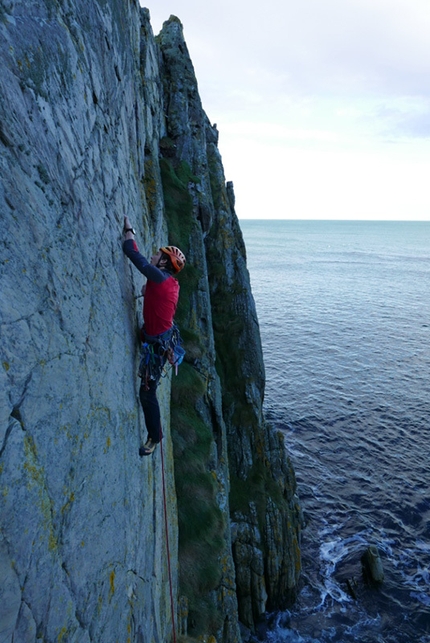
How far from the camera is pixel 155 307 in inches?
363

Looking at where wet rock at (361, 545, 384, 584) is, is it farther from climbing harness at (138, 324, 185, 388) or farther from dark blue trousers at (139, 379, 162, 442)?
climbing harness at (138, 324, 185, 388)

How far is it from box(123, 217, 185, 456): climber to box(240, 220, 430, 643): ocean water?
20.8m

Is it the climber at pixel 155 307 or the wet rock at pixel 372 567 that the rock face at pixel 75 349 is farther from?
the wet rock at pixel 372 567

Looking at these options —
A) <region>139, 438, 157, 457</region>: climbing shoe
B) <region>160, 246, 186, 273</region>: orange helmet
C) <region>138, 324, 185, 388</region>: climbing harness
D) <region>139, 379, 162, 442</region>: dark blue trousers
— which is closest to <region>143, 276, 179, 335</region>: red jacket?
<region>138, 324, 185, 388</region>: climbing harness

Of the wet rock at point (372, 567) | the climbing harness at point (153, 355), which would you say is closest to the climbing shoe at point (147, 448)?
the climbing harness at point (153, 355)

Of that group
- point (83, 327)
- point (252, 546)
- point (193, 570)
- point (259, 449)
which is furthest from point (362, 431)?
point (83, 327)

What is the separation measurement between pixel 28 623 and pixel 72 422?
256cm

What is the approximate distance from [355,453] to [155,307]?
3438 cm

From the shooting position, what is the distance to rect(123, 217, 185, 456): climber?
902cm

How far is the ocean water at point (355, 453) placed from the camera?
24.4 meters

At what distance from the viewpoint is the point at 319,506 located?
32406mm

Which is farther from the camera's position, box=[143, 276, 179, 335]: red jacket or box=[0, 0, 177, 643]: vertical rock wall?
box=[143, 276, 179, 335]: red jacket

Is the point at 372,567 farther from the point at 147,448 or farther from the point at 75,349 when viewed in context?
the point at 75,349

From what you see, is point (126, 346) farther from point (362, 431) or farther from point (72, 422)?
point (362, 431)
